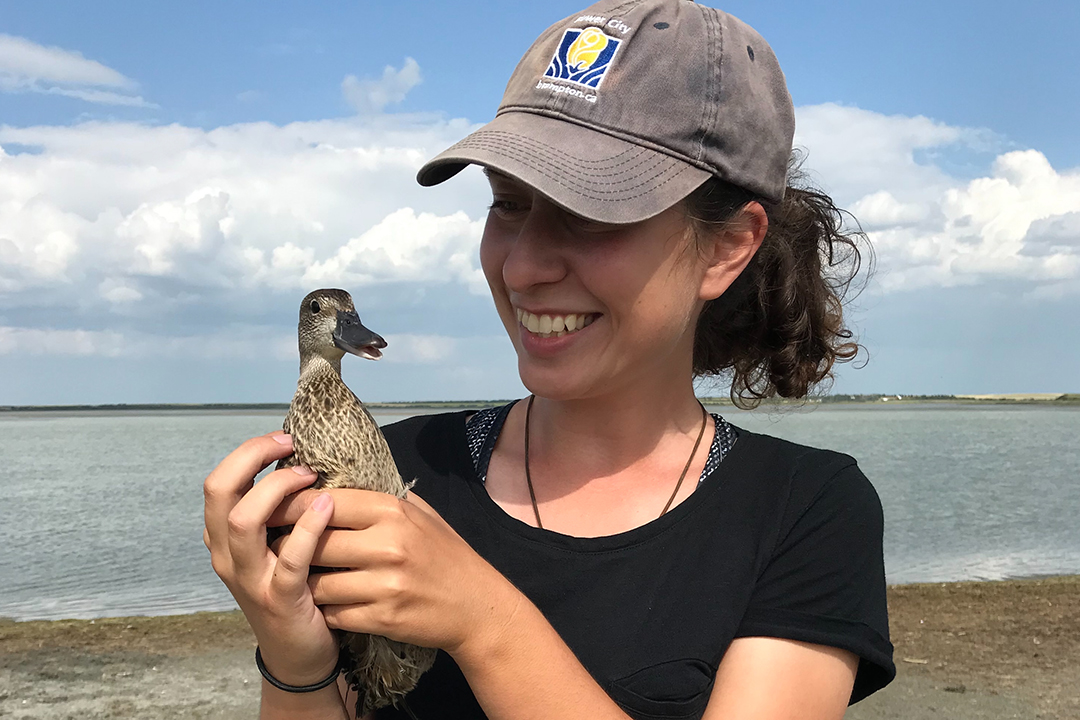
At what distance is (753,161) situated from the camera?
2299 mm

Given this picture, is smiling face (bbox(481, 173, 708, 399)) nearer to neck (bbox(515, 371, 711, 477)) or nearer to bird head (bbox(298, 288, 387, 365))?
neck (bbox(515, 371, 711, 477))

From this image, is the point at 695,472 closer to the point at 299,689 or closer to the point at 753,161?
the point at 753,161

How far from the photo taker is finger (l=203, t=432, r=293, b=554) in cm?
192

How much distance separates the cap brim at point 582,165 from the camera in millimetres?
2018

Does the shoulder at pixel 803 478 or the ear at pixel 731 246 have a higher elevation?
the ear at pixel 731 246

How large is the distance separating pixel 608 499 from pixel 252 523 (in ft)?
3.83

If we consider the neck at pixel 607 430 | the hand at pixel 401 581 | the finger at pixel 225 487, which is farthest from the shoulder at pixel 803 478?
the finger at pixel 225 487

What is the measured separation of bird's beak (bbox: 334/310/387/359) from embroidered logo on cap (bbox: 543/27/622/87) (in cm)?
103

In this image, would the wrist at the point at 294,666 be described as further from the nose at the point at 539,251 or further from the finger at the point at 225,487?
the nose at the point at 539,251

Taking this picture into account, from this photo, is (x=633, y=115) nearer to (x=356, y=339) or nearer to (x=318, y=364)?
(x=356, y=339)

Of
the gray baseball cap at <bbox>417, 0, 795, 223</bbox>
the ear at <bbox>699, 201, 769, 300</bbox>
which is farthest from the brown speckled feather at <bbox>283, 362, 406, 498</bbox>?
the ear at <bbox>699, 201, 769, 300</bbox>

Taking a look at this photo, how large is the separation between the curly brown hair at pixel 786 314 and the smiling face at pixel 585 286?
74cm

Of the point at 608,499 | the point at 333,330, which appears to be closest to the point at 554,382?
the point at 608,499

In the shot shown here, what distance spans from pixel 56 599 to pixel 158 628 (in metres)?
4.88
